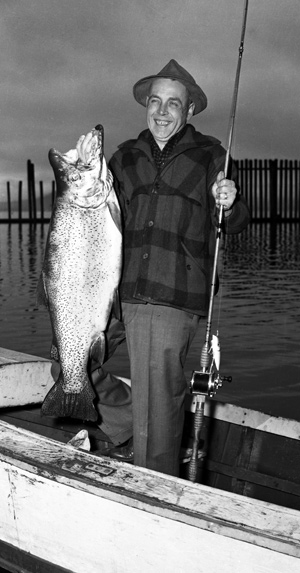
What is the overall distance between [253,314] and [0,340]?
4698mm

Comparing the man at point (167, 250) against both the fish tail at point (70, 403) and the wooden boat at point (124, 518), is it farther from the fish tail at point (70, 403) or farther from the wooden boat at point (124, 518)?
the wooden boat at point (124, 518)

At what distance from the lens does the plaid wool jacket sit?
373 centimetres

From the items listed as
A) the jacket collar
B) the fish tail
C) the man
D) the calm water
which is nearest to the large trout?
the fish tail

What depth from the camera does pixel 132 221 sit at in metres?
3.91

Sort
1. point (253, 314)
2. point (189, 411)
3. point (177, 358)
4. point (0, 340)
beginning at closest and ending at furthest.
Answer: point (177, 358) → point (189, 411) → point (0, 340) → point (253, 314)

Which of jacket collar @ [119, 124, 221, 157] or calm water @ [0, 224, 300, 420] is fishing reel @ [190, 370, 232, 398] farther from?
calm water @ [0, 224, 300, 420]

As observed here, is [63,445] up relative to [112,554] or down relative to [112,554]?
up

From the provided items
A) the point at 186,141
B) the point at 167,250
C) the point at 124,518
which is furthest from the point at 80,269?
the point at 124,518

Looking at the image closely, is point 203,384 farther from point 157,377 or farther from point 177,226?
point 177,226

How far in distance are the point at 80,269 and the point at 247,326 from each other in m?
8.55

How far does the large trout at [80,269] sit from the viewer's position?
3.85m

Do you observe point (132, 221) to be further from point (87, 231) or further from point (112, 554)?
point (112, 554)

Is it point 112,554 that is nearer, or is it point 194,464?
point 112,554

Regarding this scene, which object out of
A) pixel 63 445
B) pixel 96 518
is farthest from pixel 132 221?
pixel 96 518
